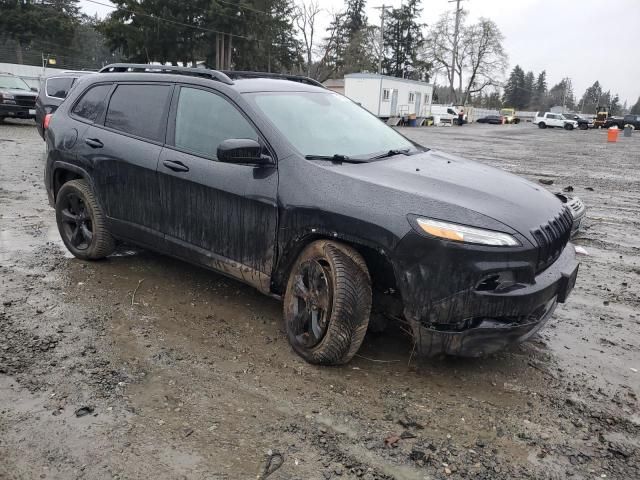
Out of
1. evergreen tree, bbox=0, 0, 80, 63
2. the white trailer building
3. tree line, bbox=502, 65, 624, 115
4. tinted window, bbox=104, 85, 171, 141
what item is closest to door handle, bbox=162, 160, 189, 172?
tinted window, bbox=104, 85, 171, 141

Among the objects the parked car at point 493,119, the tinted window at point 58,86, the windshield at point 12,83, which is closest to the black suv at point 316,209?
the tinted window at point 58,86

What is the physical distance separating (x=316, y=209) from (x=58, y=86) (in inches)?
489

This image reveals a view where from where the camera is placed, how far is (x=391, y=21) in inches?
2864

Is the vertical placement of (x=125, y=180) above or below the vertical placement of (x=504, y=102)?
below

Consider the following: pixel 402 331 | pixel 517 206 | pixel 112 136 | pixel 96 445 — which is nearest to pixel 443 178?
pixel 517 206

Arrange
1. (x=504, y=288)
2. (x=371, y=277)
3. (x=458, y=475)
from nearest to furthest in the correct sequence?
(x=458, y=475) < (x=504, y=288) < (x=371, y=277)

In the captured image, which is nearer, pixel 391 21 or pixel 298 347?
pixel 298 347

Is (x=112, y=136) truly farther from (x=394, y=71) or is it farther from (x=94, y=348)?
(x=394, y=71)

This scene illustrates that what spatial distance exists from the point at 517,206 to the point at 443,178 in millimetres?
486

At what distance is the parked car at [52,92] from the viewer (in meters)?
12.6

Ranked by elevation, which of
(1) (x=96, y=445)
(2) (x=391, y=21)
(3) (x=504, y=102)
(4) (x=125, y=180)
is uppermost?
(2) (x=391, y=21)

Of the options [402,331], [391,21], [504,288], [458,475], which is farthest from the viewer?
[391,21]

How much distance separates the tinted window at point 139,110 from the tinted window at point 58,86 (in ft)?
31.8

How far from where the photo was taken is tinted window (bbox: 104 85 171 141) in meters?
4.29
